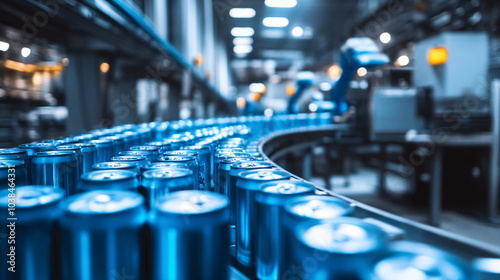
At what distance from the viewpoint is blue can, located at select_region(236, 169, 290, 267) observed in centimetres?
50

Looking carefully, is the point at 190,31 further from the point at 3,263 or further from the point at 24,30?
the point at 3,263

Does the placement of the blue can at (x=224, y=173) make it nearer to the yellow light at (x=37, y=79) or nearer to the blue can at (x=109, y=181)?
the blue can at (x=109, y=181)

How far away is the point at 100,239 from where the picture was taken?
347 mm

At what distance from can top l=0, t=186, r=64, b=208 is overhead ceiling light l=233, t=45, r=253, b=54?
11.6 metres

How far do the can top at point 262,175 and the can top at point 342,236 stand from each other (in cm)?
19

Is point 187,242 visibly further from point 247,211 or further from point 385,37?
point 385,37

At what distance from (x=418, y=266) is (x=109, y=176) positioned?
16.5 inches

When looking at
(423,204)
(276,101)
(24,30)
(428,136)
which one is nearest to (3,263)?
(24,30)

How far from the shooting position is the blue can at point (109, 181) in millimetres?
469

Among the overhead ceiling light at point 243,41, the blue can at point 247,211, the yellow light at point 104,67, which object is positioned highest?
the overhead ceiling light at point 243,41

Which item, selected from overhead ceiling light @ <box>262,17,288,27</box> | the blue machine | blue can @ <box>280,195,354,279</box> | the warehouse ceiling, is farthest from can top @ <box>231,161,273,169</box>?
overhead ceiling light @ <box>262,17,288,27</box>

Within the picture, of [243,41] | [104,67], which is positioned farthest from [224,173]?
[243,41]

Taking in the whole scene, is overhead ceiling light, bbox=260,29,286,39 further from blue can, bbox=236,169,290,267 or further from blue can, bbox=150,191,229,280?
blue can, bbox=150,191,229,280

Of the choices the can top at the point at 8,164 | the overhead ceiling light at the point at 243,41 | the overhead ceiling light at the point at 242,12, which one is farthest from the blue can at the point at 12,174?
the overhead ceiling light at the point at 243,41
